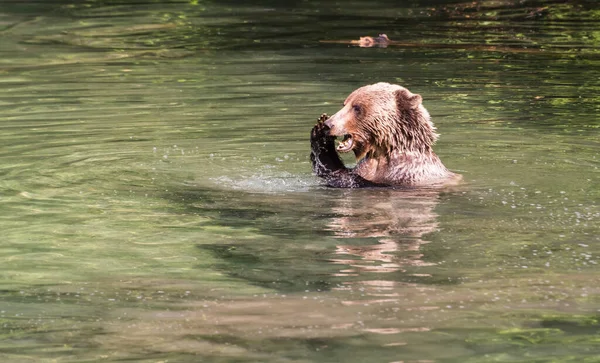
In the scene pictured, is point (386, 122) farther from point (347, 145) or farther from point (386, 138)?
point (347, 145)

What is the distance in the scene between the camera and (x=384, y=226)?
904 centimetres

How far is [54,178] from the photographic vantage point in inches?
442

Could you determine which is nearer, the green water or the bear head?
the green water

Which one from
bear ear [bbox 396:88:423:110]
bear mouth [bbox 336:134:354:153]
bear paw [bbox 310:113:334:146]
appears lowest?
bear mouth [bbox 336:134:354:153]

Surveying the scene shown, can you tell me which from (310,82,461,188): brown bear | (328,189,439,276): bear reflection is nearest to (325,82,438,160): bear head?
(310,82,461,188): brown bear

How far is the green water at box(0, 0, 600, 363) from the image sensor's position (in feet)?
21.1

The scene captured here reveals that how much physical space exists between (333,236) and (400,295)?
5.65 ft

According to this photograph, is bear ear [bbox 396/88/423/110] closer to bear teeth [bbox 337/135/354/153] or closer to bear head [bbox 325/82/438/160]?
bear head [bbox 325/82/438/160]

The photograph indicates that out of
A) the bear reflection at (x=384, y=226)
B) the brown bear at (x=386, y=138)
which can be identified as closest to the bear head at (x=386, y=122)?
the brown bear at (x=386, y=138)

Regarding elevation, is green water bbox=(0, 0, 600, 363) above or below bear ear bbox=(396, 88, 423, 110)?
below

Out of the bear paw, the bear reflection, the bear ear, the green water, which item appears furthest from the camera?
the bear paw

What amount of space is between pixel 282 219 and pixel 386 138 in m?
1.75

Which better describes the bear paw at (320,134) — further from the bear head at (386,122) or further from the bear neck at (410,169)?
the bear neck at (410,169)

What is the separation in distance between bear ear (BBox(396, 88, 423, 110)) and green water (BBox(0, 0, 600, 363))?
0.86 m
